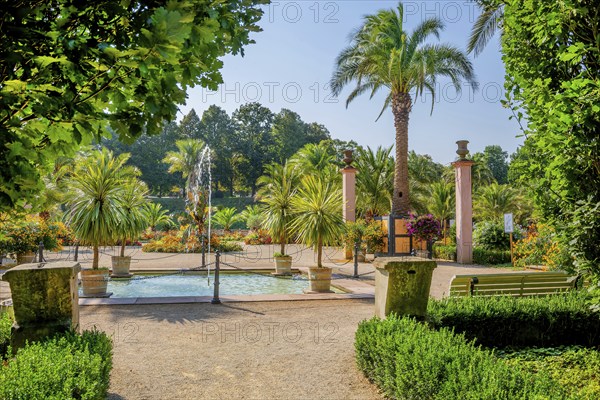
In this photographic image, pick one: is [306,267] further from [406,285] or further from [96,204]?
[406,285]

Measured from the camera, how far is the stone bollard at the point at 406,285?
531cm

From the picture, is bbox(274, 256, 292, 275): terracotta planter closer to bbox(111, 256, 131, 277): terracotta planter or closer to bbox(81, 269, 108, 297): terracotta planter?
bbox(111, 256, 131, 277): terracotta planter

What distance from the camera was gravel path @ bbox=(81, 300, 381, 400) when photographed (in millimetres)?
4562

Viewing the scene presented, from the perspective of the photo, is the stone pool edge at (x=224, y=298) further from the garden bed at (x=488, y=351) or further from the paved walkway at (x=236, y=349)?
the garden bed at (x=488, y=351)

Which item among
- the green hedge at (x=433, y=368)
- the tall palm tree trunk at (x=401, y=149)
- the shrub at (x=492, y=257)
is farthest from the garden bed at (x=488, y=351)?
the tall palm tree trunk at (x=401, y=149)

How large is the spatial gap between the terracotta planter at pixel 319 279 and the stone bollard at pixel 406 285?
4.56 metres

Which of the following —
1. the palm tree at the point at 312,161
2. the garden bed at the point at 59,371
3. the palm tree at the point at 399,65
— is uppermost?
the palm tree at the point at 399,65

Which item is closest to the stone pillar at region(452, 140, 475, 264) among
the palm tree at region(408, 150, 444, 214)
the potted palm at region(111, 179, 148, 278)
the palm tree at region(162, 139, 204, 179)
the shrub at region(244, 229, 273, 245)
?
the palm tree at region(408, 150, 444, 214)

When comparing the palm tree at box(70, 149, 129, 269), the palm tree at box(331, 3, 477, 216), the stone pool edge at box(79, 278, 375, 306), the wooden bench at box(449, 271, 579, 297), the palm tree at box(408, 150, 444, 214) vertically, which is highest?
the palm tree at box(331, 3, 477, 216)

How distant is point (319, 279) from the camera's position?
32.7 feet

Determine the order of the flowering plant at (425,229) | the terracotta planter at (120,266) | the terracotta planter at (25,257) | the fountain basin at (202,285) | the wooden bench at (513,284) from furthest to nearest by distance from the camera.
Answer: the flowering plant at (425,229) → the terracotta planter at (25,257) → the terracotta planter at (120,266) → the fountain basin at (202,285) → the wooden bench at (513,284)

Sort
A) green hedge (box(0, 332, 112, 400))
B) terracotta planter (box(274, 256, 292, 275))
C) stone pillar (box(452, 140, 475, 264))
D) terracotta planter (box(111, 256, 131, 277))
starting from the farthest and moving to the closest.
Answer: stone pillar (box(452, 140, 475, 264)) → terracotta planter (box(274, 256, 292, 275)) → terracotta planter (box(111, 256, 131, 277)) → green hedge (box(0, 332, 112, 400))

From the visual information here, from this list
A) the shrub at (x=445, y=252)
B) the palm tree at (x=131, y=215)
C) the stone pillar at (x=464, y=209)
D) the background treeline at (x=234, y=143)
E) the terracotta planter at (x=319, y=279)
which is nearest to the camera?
the terracotta planter at (x=319, y=279)

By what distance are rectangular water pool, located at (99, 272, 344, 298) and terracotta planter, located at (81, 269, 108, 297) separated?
0.53 meters
